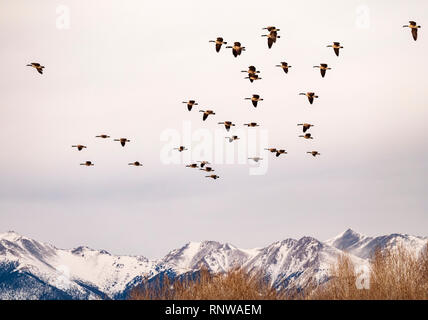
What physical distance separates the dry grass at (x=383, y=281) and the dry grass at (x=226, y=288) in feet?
16.7

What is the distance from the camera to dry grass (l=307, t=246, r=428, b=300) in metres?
80.8

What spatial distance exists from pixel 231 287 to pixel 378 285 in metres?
15.9

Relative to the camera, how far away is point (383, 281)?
83000mm

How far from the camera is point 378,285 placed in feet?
270

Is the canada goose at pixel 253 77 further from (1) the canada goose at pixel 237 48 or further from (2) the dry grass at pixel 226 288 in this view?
(2) the dry grass at pixel 226 288

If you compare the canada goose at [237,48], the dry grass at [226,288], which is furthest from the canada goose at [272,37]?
the dry grass at [226,288]

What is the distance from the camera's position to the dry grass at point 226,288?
8000 cm

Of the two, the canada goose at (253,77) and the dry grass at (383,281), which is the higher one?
the canada goose at (253,77)

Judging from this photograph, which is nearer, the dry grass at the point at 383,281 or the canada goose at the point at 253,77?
the canada goose at the point at 253,77

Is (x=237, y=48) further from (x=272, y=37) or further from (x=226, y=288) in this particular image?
(x=226, y=288)
